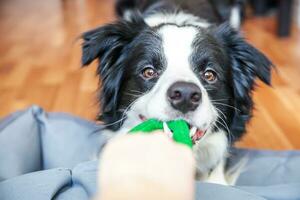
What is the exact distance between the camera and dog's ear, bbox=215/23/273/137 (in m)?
1.45

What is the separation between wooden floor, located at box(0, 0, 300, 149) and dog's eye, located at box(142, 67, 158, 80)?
1.16 ft

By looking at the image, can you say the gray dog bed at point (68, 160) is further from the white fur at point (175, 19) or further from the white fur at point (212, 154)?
the white fur at point (175, 19)

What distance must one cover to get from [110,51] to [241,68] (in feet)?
1.48

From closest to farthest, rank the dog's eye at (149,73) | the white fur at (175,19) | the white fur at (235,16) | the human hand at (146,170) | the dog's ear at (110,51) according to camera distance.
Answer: the human hand at (146,170), the dog's eye at (149,73), the dog's ear at (110,51), the white fur at (175,19), the white fur at (235,16)

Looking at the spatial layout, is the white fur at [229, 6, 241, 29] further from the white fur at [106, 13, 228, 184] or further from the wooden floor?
the white fur at [106, 13, 228, 184]

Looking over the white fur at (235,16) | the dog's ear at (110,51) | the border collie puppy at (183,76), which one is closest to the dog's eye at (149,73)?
the border collie puppy at (183,76)

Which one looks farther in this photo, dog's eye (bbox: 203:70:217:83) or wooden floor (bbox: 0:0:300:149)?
wooden floor (bbox: 0:0:300:149)

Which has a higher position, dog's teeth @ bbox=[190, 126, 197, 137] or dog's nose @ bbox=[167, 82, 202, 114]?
dog's nose @ bbox=[167, 82, 202, 114]

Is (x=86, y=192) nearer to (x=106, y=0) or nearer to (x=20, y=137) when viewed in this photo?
(x=20, y=137)

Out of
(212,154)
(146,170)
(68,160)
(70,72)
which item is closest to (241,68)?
(212,154)

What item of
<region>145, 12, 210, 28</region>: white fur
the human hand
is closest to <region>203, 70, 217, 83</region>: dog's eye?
<region>145, 12, 210, 28</region>: white fur

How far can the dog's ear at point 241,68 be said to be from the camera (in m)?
1.45

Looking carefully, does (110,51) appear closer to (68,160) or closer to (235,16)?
(68,160)

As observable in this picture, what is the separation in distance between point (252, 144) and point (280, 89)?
72cm
